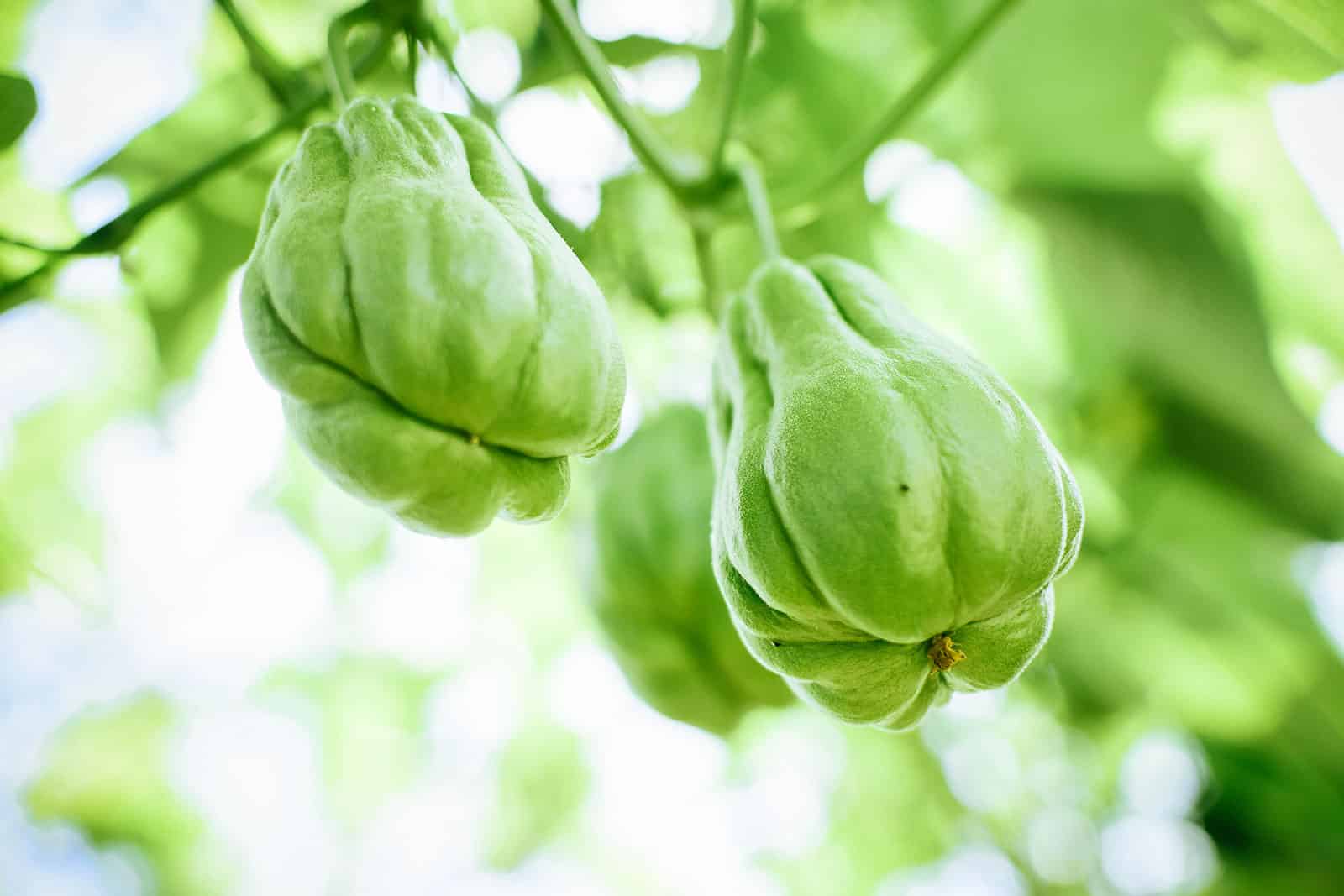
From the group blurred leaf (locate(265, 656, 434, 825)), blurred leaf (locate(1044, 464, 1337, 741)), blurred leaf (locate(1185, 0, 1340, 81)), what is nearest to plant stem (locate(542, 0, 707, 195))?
blurred leaf (locate(1185, 0, 1340, 81))

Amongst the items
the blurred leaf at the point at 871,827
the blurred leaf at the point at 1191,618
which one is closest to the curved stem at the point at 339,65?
the blurred leaf at the point at 1191,618

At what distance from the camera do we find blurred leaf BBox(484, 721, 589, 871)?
2520 mm

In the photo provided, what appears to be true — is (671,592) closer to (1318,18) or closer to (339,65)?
(339,65)

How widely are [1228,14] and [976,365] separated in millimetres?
871

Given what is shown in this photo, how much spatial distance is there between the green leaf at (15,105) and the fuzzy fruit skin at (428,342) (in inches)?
19.0

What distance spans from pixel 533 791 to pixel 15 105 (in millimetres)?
1922

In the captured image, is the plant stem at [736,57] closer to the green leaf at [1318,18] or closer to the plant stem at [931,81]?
the plant stem at [931,81]

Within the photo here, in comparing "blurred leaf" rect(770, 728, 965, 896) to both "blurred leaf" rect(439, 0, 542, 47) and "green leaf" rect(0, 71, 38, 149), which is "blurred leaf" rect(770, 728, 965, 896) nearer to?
"blurred leaf" rect(439, 0, 542, 47)

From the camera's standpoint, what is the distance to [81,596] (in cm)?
188

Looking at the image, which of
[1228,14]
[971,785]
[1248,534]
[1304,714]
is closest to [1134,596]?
[1248,534]

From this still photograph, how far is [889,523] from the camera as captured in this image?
71 centimetres

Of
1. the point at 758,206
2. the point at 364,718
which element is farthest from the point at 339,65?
the point at 364,718

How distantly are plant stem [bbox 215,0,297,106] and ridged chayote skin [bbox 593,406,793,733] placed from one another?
21.5 inches

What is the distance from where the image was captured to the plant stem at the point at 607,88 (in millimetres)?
994
